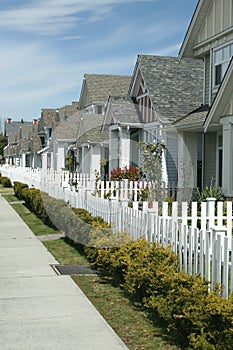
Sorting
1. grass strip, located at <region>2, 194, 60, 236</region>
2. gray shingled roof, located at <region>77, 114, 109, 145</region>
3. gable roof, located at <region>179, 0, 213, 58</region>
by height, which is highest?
gable roof, located at <region>179, 0, 213, 58</region>

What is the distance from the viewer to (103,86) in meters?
39.2

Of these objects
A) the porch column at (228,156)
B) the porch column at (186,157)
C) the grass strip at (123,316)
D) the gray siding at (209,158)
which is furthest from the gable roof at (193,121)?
the grass strip at (123,316)

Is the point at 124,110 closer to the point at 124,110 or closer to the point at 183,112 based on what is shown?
the point at 124,110

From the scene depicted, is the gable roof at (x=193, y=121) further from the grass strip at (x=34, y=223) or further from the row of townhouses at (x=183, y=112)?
the grass strip at (x=34, y=223)

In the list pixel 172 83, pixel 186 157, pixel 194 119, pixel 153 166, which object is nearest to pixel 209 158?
pixel 186 157

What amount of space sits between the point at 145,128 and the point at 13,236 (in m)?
12.0

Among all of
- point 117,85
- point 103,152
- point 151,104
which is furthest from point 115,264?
point 117,85

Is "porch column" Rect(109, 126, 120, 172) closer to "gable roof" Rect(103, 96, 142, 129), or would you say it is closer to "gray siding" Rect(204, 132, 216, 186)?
"gable roof" Rect(103, 96, 142, 129)

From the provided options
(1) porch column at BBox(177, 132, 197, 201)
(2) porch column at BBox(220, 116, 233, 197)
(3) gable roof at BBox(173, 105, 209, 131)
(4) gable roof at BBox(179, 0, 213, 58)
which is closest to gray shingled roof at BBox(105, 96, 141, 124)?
(3) gable roof at BBox(173, 105, 209, 131)

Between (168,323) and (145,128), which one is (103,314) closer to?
(168,323)

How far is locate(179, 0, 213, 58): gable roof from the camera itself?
19125 mm

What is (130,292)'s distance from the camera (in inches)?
298

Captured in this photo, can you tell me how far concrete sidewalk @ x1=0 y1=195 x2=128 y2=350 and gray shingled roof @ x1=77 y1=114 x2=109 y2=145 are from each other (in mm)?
22829

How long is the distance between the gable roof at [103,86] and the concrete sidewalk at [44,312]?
28072 mm
